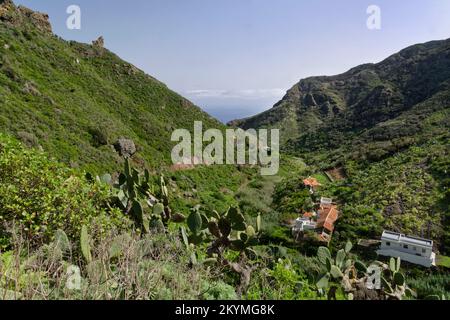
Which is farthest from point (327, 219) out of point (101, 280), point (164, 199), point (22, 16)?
point (22, 16)

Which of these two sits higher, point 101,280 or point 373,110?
point 373,110

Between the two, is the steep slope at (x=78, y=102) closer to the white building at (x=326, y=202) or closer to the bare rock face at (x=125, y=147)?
the bare rock face at (x=125, y=147)

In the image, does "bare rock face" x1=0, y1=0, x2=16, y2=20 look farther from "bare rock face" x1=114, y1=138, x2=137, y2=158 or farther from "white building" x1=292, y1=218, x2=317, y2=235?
"white building" x1=292, y1=218, x2=317, y2=235

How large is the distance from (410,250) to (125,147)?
1748cm

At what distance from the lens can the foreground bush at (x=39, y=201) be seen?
225 inches

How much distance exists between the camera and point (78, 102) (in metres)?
25.1

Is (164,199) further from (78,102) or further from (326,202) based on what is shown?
(326,202)

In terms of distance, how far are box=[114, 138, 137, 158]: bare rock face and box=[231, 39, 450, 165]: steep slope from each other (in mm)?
30199

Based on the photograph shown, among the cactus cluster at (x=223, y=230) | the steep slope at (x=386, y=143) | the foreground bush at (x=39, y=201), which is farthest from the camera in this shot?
the steep slope at (x=386, y=143)

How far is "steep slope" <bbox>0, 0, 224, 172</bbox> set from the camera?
1734 cm

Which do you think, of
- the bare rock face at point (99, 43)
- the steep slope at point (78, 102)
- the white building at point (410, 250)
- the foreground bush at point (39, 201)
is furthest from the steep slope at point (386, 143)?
the bare rock face at point (99, 43)

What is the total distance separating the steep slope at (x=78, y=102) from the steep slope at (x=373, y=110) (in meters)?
26.7

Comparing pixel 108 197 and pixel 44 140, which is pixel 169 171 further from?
pixel 108 197
